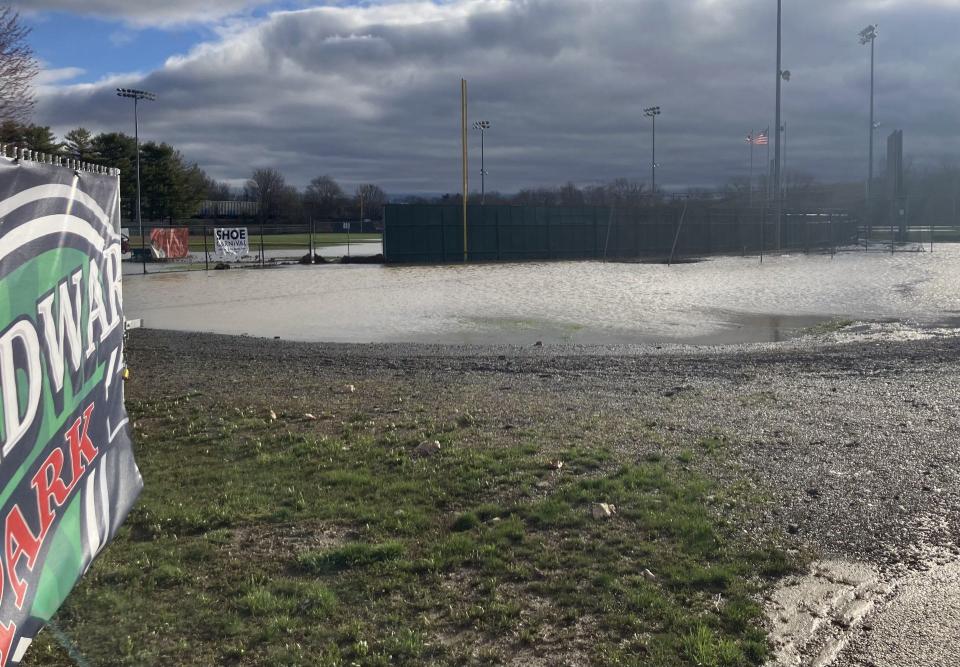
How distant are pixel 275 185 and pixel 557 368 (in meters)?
112

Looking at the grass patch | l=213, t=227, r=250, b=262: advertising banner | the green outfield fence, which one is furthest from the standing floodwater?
the grass patch

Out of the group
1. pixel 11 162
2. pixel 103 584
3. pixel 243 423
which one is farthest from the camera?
pixel 243 423

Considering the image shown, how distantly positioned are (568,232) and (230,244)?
18164mm

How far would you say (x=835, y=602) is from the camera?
4781 mm

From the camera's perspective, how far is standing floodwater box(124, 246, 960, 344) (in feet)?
63.1

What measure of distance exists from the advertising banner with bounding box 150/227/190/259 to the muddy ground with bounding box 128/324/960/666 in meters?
30.0

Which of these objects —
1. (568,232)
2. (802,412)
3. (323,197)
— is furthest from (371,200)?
(802,412)

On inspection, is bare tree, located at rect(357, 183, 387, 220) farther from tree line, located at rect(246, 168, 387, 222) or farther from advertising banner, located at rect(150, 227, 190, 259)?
advertising banner, located at rect(150, 227, 190, 259)

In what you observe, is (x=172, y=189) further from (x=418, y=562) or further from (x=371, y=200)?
(x=418, y=562)

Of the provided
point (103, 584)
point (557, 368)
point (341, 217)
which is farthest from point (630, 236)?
point (341, 217)

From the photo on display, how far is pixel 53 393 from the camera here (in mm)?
3996

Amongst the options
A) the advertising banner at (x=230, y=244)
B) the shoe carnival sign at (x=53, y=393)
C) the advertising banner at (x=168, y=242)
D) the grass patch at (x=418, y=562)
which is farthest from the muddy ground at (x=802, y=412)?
the advertising banner at (x=168, y=242)

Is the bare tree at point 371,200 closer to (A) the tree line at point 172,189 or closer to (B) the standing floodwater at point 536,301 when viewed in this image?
(A) the tree line at point 172,189

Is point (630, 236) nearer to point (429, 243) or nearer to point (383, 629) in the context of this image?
point (429, 243)
